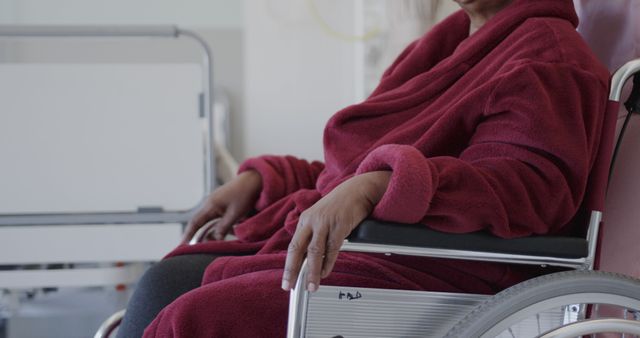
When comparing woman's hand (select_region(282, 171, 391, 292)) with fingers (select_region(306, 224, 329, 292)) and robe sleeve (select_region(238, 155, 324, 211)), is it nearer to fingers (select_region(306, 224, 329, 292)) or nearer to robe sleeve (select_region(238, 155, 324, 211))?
fingers (select_region(306, 224, 329, 292))

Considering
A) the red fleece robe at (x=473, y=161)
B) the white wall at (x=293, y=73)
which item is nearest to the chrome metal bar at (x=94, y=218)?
the red fleece robe at (x=473, y=161)

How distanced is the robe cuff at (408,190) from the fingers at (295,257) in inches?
3.1

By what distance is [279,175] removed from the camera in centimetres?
138

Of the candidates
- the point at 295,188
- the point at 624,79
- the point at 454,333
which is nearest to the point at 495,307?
the point at 454,333

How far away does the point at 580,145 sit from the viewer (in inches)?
37.6

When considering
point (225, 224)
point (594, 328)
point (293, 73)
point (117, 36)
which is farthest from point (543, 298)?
point (293, 73)

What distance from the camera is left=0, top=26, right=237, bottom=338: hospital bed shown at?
2.01 meters

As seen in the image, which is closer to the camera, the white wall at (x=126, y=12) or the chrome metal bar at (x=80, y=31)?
the chrome metal bar at (x=80, y=31)

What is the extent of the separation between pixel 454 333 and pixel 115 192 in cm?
142

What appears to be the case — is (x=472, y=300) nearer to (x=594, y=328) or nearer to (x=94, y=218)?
(x=594, y=328)

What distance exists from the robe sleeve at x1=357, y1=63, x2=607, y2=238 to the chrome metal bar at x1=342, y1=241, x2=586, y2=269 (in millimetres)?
26

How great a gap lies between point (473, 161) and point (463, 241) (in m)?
0.13

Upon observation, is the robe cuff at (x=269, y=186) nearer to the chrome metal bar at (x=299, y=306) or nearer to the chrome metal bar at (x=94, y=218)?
the chrome metal bar at (x=299, y=306)

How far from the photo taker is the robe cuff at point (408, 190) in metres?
0.84
